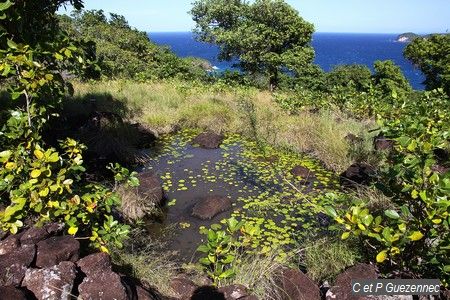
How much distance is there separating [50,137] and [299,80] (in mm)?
13489

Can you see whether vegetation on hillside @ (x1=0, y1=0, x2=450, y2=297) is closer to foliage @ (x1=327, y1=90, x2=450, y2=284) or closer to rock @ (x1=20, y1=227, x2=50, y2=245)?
foliage @ (x1=327, y1=90, x2=450, y2=284)

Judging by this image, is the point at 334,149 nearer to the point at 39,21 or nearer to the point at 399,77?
the point at 39,21

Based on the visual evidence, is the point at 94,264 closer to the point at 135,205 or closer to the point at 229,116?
the point at 135,205

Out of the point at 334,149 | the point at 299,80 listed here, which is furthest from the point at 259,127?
the point at 299,80

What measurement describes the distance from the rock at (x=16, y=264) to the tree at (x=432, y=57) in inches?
814

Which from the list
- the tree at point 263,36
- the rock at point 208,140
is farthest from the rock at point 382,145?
the tree at point 263,36

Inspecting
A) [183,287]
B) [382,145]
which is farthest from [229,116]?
[183,287]

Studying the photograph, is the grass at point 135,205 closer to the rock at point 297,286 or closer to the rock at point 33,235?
the rock at point 33,235

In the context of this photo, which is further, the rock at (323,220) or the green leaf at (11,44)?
the rock at (323,220)

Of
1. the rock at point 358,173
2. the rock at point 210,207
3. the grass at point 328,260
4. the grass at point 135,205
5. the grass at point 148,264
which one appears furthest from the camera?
the rock at point 358,173

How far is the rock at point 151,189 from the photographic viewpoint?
18.7 feet

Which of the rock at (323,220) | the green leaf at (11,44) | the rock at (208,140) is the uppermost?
the green leaf at (11,44)

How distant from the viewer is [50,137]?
7.21 m

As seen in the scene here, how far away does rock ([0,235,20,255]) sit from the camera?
2.88 meters
